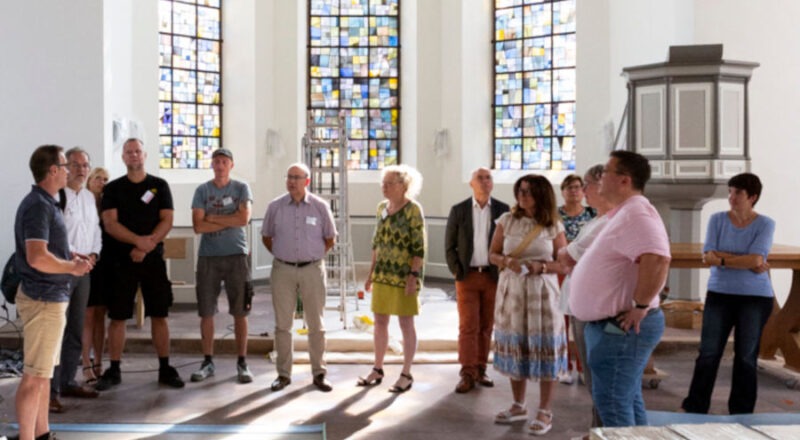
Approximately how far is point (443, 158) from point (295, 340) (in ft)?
20.6

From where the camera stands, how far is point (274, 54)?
13312 mm

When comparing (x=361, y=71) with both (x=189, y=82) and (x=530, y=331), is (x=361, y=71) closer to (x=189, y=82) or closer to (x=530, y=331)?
(x=189, y=82)

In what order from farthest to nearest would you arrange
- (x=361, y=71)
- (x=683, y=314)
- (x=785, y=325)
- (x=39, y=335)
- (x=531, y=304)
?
(x=361, y=71), (x=683, y=314), (x=785, y=325), (x=531, y=304), (x=39, y=335)

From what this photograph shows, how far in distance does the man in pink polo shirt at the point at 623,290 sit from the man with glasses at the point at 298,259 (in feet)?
9.39

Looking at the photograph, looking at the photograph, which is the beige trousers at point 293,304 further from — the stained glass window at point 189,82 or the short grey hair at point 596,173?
the stained glass window at point 189,82

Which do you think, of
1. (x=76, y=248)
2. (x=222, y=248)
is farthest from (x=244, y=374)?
(x=76, y=248)

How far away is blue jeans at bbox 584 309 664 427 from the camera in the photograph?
3.46 metres

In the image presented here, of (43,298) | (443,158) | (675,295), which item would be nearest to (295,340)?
(43,298)

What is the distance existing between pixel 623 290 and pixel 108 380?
3.99 meters

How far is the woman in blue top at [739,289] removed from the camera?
4945 millimetres

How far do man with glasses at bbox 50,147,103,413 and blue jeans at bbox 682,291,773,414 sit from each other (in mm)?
3673

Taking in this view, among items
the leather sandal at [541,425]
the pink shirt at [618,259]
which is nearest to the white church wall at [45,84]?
the leather sandal at [541,425]

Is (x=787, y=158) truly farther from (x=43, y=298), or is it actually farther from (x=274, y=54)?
(x=43, y=298)

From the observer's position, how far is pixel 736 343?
507cm
